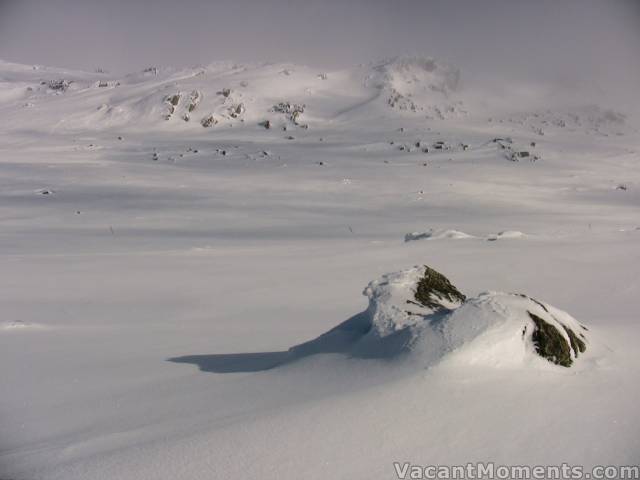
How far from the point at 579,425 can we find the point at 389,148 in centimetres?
2966

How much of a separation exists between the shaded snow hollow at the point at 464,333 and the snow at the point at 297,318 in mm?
19

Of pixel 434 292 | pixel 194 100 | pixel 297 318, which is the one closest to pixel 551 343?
pixel 434 292

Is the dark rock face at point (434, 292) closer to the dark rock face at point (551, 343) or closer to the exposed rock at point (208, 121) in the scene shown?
the dark rock face at point (551, 343)

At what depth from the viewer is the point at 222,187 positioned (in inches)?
839

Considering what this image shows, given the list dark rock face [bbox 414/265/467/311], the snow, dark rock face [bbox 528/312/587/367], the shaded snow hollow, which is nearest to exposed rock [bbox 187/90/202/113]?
the snow

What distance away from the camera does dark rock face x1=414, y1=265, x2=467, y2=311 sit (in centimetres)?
478

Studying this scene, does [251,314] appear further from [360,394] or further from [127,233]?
[127,233]

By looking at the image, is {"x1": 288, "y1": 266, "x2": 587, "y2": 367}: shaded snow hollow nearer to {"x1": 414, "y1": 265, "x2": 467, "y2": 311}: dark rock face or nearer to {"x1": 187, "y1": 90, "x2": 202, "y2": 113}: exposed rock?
{"x1": 414, "y1": 265, "x2": 467, "y2": 311}: dark rock face

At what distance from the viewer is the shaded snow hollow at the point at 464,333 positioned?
146 inches

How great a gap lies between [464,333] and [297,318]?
331 centimetres

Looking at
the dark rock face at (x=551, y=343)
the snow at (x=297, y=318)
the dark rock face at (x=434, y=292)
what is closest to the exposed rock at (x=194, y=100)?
the snow at (x=297, y=318)

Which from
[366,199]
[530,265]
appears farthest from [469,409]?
[366,199]

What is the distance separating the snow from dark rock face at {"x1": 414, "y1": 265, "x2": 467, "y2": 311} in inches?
6.1

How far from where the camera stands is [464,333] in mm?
3746
